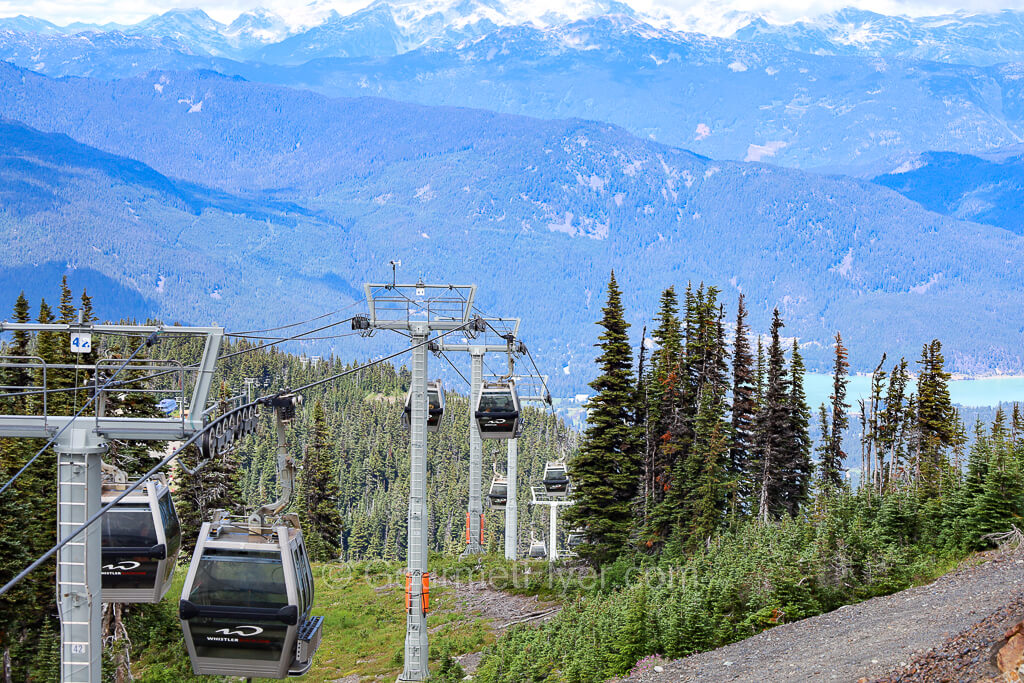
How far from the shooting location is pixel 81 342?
1730 centimetres

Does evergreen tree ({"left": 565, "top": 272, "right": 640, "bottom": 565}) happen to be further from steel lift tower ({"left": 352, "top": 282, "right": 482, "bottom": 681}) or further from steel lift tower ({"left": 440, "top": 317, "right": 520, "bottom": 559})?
steel lift tower ({"left": 352, "top": 282, "right": 482, "bottom": 681})

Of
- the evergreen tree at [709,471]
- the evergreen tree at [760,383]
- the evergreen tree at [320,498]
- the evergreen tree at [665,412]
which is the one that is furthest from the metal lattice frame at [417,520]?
the evergreen tree at [320,498]

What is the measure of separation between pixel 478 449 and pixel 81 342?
26800 mm

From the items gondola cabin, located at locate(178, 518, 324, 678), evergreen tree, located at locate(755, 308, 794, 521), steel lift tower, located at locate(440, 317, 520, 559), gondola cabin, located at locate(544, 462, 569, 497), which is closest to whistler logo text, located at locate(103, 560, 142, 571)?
gondola cabin, located at locate(178, 518, 324, 678)

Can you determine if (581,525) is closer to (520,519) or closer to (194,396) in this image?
(194,396)

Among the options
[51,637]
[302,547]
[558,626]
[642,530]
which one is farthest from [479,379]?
[302,547]

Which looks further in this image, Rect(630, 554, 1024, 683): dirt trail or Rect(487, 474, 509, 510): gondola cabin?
Rect(487, 474, 509, 510): gondola cabin

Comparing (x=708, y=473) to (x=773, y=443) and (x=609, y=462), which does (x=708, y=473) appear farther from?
(x=773, y=443)

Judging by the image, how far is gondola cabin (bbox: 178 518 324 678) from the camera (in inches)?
679

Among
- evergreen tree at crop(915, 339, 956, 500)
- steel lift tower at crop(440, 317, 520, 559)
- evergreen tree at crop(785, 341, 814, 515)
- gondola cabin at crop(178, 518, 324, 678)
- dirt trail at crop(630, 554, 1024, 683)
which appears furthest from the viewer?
evergreen tree at crop(915, 339, 956, 500)

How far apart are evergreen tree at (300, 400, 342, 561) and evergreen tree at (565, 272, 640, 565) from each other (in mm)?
24817

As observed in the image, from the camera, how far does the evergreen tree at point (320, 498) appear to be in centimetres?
6769

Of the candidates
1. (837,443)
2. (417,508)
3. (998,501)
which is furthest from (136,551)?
(837,443)

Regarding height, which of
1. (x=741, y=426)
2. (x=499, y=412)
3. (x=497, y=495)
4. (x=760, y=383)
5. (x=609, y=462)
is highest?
(x=760, y=383)
